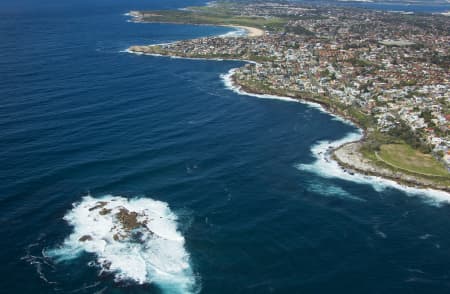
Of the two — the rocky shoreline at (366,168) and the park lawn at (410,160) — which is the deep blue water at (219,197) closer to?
the rocky shoreline at (366,168)

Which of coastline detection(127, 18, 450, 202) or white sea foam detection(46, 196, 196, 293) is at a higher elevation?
coastline detection(127, 18, 450, 202)

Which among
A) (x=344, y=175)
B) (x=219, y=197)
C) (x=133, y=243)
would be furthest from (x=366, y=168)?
(x=133, y=243)

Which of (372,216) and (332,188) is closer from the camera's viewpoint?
(372,216)

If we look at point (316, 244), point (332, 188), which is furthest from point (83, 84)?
point (316, 244)

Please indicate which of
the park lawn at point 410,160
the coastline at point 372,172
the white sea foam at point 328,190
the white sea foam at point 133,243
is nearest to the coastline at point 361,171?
the coastline at point 372,172

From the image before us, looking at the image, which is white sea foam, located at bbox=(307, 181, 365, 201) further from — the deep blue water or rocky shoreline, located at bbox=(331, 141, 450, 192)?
rocky shoreline, located at bbox=(331, 141, 450, 192)

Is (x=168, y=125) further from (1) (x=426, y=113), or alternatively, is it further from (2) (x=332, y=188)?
(1) (x=426, y=113)

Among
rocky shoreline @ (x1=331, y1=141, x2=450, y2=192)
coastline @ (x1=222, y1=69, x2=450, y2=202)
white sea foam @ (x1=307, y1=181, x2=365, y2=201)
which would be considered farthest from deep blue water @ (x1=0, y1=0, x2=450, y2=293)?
rocky shoreline @ (x1=331, y1=141, x2=450, y2=192)

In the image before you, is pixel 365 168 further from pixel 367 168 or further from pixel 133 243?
pixel 133 243
